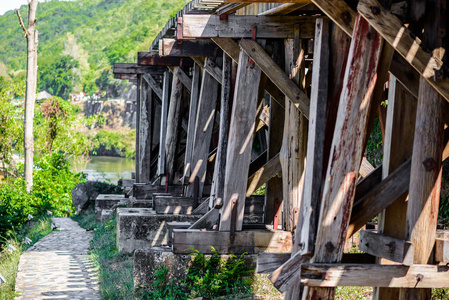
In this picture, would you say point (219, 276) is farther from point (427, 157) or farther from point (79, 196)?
point (79, 196)

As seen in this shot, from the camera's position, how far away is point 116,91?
75000mm

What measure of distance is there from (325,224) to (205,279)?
2.59 meters

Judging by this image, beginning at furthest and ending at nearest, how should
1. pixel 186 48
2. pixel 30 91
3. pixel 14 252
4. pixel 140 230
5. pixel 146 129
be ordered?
pixel 30 91 → pixel 146 129 → pixel 14 252 → pixel 140 230 → pixel 186 48

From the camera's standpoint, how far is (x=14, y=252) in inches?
380

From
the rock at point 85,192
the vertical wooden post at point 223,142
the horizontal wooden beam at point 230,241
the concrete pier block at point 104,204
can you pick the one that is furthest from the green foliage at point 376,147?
the rock at point 85,192

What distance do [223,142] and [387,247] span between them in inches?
107

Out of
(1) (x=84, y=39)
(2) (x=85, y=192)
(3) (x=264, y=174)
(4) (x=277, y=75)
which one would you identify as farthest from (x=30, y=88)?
(1) (x=84, y=39)

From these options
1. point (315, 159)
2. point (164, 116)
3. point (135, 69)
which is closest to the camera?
point (315, 159)

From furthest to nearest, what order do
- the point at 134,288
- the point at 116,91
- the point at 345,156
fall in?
1. the point at 116,91
2. the point at 134,288
3. the point at 345,156

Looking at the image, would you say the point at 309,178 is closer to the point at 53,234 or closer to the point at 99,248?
the point at 99,248

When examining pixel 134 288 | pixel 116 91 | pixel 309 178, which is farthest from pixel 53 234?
pixel 116 91

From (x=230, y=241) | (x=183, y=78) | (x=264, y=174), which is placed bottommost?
(x=230, y=241)

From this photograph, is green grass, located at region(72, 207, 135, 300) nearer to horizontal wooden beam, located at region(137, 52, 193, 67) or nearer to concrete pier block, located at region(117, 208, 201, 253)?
concrete pier block, located at region(117, 208, 201, 253)

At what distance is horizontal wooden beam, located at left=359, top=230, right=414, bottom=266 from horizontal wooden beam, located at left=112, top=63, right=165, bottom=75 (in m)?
7.36
